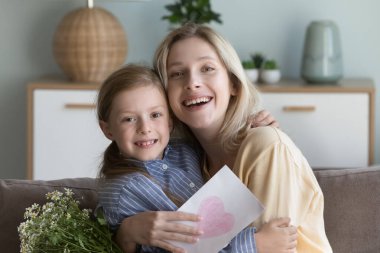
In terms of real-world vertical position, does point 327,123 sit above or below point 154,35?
below

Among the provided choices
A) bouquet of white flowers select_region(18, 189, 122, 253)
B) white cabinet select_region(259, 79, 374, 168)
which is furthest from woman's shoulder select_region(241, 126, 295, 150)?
white cabinet select_region(259, 79, 374, 168)

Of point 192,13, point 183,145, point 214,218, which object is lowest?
point 214,218

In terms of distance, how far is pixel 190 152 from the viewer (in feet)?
7.42

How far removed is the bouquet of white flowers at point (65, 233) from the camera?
79.5 inches

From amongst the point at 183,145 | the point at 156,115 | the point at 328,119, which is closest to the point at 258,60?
the point at 328,119

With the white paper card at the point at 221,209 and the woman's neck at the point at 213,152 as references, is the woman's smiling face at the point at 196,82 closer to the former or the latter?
the woman's neck at the point at 213,152

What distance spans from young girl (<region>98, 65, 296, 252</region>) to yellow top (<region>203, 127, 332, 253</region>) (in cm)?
5

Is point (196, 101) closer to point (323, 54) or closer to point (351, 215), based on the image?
point (351, 215)

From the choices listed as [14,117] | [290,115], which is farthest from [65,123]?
[290,115]

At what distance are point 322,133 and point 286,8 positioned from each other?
2.45ft

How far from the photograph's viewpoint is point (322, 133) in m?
4.26

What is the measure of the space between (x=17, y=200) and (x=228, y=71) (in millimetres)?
671

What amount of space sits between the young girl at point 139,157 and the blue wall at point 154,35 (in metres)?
2.49

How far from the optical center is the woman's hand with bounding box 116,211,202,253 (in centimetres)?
193
